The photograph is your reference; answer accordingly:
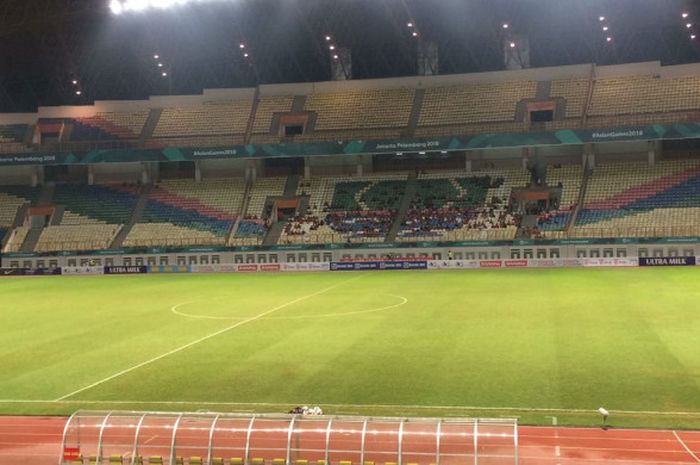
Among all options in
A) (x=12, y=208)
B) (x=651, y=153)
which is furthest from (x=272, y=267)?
(x=651, y=153)

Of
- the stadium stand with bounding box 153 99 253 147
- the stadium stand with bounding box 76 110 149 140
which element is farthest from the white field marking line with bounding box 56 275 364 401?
the stadium stand with bounding box 76 110 149 140

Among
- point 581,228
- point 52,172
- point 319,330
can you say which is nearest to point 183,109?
point 52,172

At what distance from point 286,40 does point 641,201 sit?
115 feet

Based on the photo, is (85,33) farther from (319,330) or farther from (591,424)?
(591,424)

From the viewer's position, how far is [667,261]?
4925 centimetres

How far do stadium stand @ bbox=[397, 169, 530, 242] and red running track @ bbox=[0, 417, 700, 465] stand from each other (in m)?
42.1

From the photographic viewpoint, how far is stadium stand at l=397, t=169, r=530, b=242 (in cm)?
5728

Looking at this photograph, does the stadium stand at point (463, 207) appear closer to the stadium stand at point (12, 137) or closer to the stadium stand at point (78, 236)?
the stadium stand at point (78, 236)

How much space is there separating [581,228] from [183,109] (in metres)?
42.1

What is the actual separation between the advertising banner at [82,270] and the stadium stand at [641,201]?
1558 inches

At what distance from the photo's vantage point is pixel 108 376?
806 inches

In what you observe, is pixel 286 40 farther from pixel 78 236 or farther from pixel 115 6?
pixel 78 236

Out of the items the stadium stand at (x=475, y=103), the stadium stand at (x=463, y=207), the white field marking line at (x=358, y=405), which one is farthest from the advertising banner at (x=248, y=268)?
the white field marking line at (x=358, y=405)

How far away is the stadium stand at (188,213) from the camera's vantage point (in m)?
62.8
